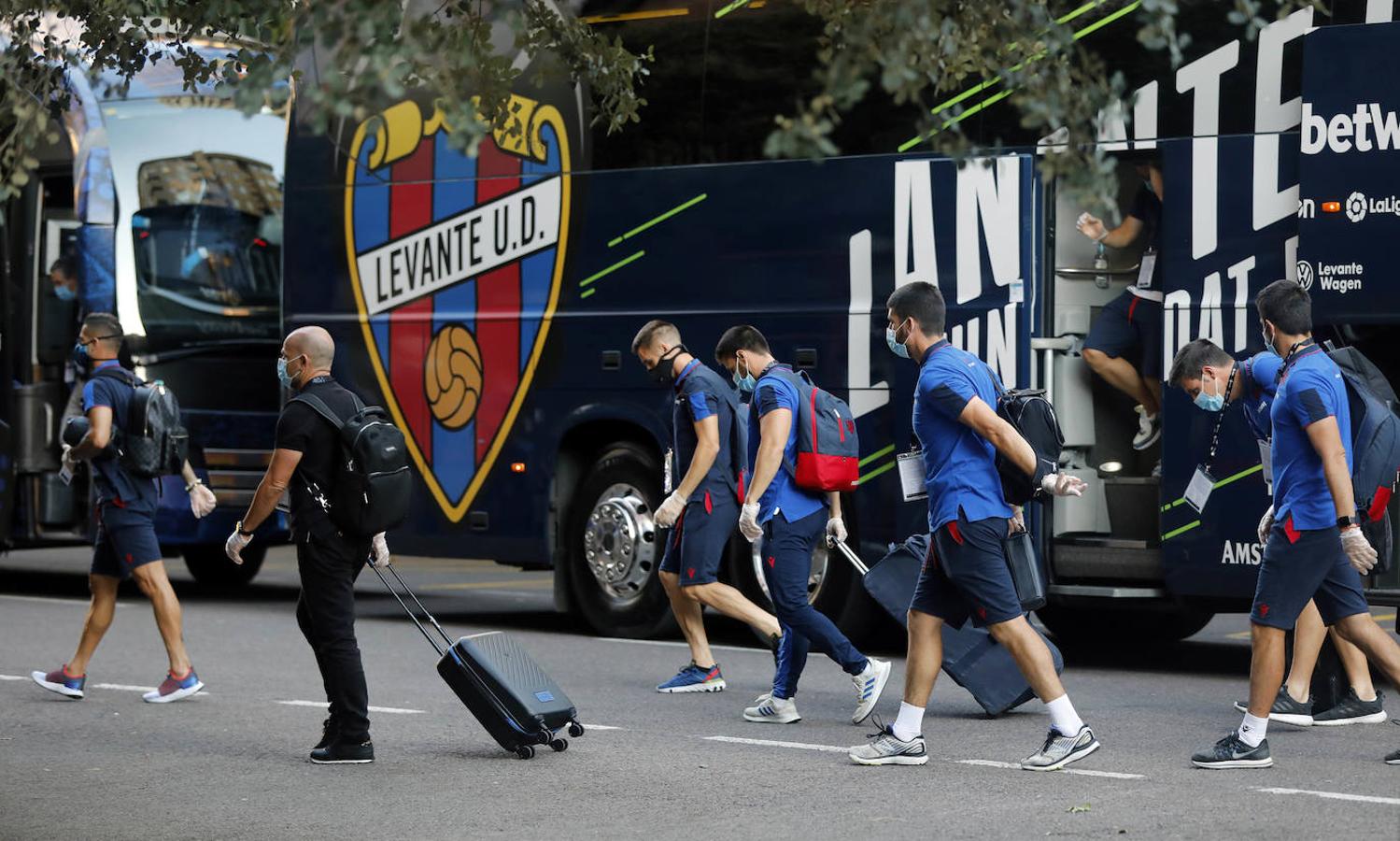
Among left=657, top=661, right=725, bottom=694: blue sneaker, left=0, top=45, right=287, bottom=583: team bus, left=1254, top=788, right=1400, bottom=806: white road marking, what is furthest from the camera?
left=0, top=45, right=287, bottom=583: team bus

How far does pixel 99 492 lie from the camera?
1066 cm

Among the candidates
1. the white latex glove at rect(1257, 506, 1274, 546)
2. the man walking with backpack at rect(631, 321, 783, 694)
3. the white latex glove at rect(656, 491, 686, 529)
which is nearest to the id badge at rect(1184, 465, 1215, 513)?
the white latex glove at rect(1257, 506, 1274, 546)

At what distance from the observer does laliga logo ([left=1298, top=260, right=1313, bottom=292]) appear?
10.5m

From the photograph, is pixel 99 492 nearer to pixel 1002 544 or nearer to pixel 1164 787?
pixel 1002 544

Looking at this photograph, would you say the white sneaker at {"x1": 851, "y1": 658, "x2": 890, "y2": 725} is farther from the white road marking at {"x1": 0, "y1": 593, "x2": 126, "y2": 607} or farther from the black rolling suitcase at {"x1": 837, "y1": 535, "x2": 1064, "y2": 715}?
the white road marking at {"x1": 0, "y1": 593, "x2": 126, "y2": 607}

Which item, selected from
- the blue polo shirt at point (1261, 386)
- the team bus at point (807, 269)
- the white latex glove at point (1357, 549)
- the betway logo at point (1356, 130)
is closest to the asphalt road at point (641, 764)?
the white latex glove at point (1357, 549)

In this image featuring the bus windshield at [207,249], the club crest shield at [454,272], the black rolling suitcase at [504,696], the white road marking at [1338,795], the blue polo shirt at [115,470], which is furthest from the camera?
the bus windshield at [207,249]

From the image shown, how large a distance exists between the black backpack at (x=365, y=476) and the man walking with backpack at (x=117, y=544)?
2.20 metres

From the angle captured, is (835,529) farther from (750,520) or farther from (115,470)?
(115,470)

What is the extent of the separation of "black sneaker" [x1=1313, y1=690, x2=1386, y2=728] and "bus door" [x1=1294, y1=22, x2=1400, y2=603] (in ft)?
2.59

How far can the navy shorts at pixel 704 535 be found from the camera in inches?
434

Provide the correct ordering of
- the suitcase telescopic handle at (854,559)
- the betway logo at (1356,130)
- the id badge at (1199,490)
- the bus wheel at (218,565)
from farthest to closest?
the bus wheel at (218,565) < the suitcase telescopic handle at (854,559) < the betway logo at (1356,130) < the id badge at (1199,490)

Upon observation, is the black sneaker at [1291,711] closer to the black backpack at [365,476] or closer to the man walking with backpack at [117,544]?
the black backpack at [365,476]

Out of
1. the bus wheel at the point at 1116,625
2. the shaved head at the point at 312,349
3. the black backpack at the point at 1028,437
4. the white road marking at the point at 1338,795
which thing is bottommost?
the bus wheel at the point at 1116,625
